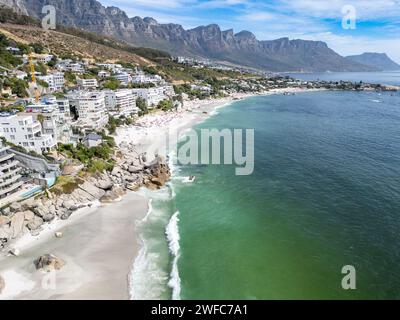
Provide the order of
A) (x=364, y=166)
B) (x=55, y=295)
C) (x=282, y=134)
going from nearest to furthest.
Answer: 1. (x=55, y=295)
2. (x=364, y=166)
3. (x=282, y=134)

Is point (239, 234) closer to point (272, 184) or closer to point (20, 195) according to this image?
point (272, 184)

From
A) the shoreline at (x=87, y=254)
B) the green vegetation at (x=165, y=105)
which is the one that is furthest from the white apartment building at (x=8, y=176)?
the green vegetation at (x=165, y=105)

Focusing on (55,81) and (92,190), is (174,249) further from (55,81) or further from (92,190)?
(55,81)

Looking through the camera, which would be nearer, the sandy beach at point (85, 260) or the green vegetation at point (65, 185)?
the sandy beach at point (85, 260)

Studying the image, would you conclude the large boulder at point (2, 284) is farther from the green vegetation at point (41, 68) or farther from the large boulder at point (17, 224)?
the green vegetation at point (41, 68)

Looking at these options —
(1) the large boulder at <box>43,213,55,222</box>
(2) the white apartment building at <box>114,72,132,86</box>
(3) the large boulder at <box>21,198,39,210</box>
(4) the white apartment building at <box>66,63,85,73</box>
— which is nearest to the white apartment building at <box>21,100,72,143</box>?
(3) the large boulder at <box>21,198,39,210</box>
